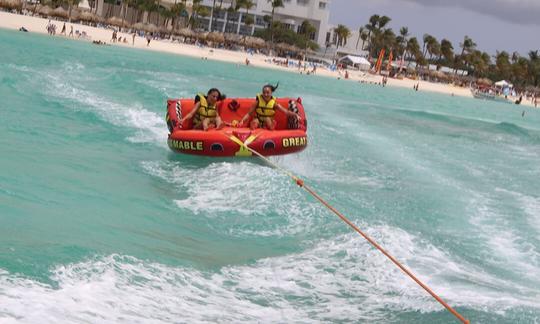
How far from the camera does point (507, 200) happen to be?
993 cm

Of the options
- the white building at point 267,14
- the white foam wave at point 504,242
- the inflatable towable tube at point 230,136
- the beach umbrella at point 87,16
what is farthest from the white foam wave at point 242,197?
the white building at point 267,14

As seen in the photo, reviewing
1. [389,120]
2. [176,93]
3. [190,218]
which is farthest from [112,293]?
[389,120]

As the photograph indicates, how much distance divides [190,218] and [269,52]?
6319cm

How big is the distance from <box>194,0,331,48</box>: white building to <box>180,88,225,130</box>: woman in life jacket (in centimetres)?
6652

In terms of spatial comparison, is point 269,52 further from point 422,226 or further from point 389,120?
point 422,226

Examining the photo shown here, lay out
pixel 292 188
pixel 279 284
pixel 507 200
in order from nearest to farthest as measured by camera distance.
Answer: pixel 279 284, pixel 292 188, pixel 507 200

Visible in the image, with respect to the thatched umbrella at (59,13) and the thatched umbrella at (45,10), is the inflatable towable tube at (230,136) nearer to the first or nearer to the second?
the thatched umbrella at (59,13)

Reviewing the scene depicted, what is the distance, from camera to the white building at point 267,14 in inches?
2965

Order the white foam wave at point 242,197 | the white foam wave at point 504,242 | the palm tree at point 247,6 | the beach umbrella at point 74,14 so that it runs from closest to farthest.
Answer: the white foam wave at point 504,242 → the white foam wave at point 242,197 → the beach umbrella at point 74,14 → the palm tree at point 247,6

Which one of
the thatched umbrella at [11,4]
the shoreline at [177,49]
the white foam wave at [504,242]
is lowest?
the white foam wave at [504,242]

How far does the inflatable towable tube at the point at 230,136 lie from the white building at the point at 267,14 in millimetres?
65928

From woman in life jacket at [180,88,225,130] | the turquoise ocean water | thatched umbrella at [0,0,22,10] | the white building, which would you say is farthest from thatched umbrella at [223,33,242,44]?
woman in life jacket at [180,88,225,130]

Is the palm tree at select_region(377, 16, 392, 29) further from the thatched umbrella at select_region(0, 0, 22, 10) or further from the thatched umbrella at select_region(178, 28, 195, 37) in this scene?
the thatched umbrella at select_region(0, 0, 22, 10)

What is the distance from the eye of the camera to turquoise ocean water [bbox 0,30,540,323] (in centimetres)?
456
